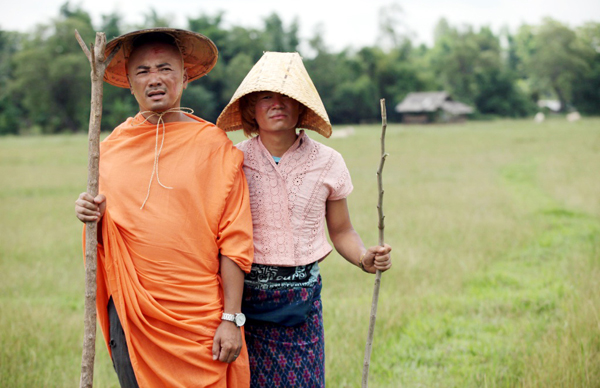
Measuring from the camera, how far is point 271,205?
224cm

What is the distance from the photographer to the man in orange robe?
2.00m

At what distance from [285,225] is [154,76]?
2.42 feet

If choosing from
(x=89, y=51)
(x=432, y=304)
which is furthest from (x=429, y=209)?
(x=89, y=51)

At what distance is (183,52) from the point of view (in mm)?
2285

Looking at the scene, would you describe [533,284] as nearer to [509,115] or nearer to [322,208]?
[322,208]

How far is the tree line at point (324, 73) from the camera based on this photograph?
39.0 metres

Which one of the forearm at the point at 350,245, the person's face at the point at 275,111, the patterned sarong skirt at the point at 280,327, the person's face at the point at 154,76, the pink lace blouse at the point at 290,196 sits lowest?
the patterned sarong skirt at the point at 280,327

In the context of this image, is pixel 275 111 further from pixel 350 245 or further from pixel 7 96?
pixel 7 96

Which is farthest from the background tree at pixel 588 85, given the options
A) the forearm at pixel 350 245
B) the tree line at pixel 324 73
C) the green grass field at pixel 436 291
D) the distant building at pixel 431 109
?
the forearm at pixel 350 245

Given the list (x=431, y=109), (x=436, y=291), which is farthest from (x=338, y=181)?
(x=431, y=109)

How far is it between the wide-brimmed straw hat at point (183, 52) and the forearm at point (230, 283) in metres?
0.83

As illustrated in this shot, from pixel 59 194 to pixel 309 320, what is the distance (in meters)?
9.91

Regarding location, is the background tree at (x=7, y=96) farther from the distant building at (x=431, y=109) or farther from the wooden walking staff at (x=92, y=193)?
the wooden walking staff at (x=92, y=193)

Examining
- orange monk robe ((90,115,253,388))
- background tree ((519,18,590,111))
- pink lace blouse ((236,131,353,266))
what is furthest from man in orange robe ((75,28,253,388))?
background tree ((519,18,590,111))
